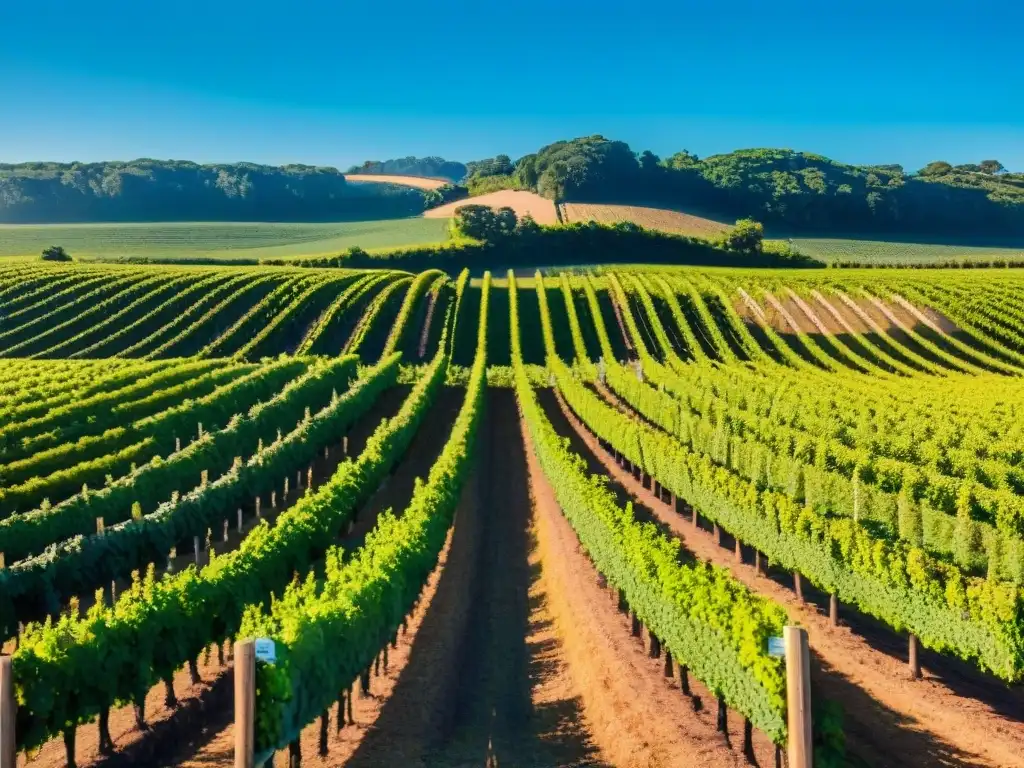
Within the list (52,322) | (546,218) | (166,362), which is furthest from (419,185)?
(166,362)

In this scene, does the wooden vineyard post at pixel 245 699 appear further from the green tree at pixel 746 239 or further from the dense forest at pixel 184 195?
the dense forest at pixel 184 195

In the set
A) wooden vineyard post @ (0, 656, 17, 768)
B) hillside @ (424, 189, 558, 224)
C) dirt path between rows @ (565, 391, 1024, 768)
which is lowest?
dirt path between rows @ (565, 391, 1024, 768)

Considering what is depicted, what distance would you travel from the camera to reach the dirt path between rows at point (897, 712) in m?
15.7

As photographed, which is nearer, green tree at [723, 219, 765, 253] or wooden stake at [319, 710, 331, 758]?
Answer: wooden stake at [319, 710, 331, 758]

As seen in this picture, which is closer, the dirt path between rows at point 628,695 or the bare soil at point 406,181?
the dirt path between rows at point 628,695

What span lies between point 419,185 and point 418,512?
166 m

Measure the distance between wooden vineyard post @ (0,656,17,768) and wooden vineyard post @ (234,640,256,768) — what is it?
3.37 meters

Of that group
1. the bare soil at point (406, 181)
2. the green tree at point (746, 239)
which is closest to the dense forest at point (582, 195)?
the bare soil at point (406, 181)

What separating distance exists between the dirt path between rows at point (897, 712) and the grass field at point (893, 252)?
354 feet

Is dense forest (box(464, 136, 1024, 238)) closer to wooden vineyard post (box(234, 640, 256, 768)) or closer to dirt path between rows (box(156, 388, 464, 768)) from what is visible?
dirt path between rows (box(156, 388, 464, 768))

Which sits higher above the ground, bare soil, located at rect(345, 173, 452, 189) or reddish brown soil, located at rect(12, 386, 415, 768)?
bare soil, located at rect(345, 173, 452, 189)

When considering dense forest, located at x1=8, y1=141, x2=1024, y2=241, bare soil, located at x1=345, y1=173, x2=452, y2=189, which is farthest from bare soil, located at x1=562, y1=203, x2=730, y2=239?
bare soil, located at x1=345, y1=173, x2=452, y2=189

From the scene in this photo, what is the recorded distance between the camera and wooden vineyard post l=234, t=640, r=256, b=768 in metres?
11.2

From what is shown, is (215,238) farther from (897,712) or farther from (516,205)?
(897,712)
